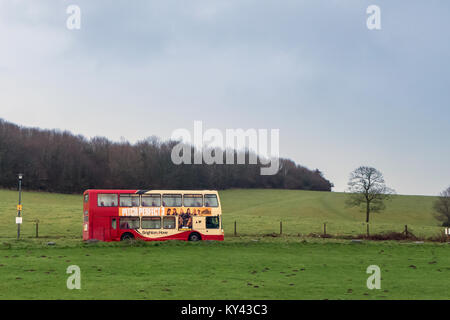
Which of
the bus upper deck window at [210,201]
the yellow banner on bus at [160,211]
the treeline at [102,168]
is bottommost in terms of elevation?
the yellow banner on bus at [160,211]

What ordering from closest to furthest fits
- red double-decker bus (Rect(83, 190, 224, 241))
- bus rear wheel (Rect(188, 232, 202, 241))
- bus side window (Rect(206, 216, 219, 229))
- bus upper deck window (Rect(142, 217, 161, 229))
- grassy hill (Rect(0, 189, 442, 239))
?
red double-decker bus (Rect(83, 190, 224, 241))
bus upper deck window (Rect(142, 217, 161, 229))
bus rear wheel (Rect(188, 232, 202, 241))
bus side window (Rect(206, 216, 219, 229))
grassy hill (Rect(0, 189, 442, 239))

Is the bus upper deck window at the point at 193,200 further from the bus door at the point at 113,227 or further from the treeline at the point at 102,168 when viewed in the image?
the treeline at the point at 102,168

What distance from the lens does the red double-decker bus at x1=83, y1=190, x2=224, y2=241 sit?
36719 mm

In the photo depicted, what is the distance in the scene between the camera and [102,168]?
114188 mm

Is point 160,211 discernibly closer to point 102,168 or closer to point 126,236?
point 126,236

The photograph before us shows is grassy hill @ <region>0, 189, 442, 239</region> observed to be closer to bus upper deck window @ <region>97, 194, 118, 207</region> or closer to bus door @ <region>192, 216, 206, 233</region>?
bus upper deck window @ <region>97, 194, 118, 207</region>

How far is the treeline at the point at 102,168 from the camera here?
10169cm

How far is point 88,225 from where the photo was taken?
3659cm

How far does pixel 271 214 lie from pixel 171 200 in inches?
1733

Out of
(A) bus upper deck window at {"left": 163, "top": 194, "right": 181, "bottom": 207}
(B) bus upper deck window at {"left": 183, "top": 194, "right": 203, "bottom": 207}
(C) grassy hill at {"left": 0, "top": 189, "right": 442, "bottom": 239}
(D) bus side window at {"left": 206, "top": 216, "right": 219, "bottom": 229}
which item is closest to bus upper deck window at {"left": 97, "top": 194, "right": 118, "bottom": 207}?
(A) bus upper deck window at {"left": 163, "top": 194, "right": 181, "bottom": 207}

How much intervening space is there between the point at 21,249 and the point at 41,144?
96574 millimetres

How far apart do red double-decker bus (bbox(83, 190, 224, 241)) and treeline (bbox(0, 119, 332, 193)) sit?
2461 inches

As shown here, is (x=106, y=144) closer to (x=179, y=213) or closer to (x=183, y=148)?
(x=183, y=148)

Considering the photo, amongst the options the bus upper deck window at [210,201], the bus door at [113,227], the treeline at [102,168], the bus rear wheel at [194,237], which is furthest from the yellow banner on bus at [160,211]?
the treeline at [102,168]
